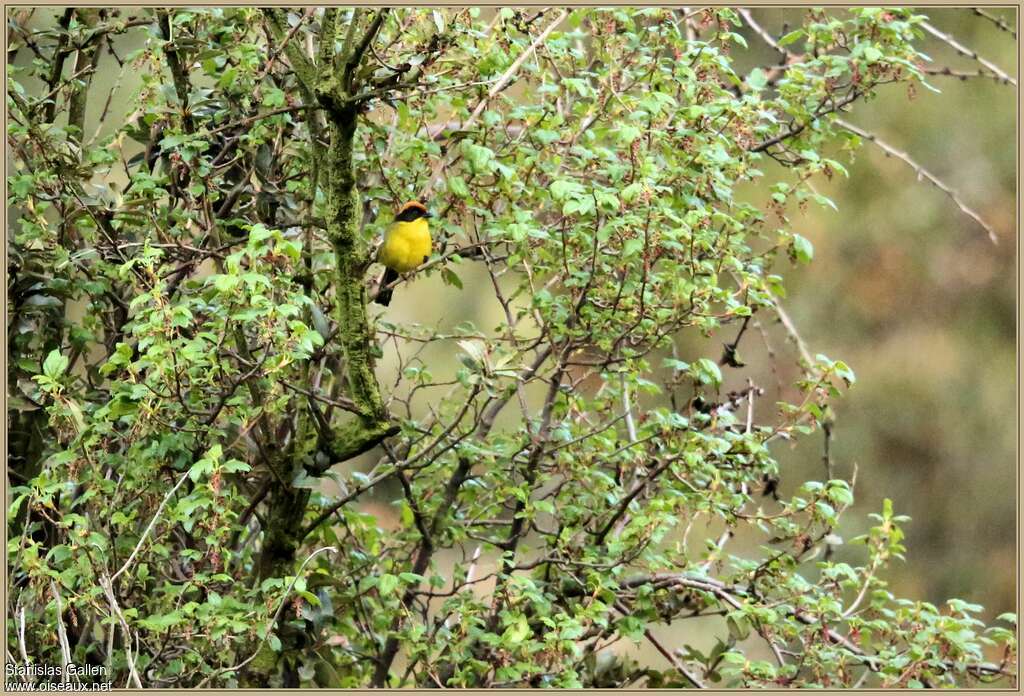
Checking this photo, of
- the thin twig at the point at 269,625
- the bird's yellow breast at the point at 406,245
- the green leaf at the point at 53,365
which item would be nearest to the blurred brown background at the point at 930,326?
the bird's yellow breast at the point at 406,245

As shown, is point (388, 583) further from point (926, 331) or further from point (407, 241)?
point (926, 331)

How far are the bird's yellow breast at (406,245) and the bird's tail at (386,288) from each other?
0.09 metres

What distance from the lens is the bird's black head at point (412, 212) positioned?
3232 mm

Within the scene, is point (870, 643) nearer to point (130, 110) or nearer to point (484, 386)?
point (484, 386)

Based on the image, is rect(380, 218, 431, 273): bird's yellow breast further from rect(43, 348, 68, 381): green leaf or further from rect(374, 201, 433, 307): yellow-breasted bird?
rect(43, 348, 68, 381): green leaf

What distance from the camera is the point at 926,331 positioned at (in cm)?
800

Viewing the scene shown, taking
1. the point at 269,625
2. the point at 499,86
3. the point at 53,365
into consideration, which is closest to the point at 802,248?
the point at 499,86

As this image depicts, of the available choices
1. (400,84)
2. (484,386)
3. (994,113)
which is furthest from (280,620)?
(994,113)

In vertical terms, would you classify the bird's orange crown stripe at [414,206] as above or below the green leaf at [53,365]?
above

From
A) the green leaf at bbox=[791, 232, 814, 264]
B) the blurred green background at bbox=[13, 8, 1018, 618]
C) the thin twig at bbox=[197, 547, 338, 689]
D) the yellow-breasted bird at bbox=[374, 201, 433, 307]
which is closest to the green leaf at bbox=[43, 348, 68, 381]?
the thin twig at bbox=[197, 547, 338, 689]

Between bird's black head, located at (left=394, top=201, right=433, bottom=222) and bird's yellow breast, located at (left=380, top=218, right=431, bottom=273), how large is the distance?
0.02 m

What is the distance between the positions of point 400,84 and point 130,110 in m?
1.09

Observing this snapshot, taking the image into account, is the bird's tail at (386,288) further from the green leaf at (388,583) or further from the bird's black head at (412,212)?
the green leaf at (388,583)

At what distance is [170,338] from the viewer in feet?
9.06
